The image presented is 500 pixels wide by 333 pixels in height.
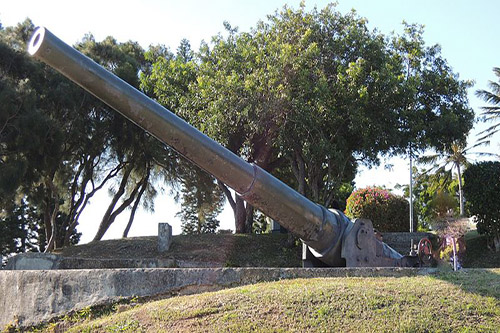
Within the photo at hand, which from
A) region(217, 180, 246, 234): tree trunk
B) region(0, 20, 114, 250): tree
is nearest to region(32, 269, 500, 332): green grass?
region(0, 20, 114, 250): tree

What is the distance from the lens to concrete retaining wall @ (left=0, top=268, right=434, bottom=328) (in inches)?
268

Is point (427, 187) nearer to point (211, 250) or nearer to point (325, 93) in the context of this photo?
point (211, 250)

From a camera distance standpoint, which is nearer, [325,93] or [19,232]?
[325,93]

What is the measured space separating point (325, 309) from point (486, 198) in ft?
49.5

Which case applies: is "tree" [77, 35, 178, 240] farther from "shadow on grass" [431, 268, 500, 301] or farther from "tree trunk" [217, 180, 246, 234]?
"shadow on grass" [431, 268, 500, 301]

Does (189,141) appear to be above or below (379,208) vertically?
below

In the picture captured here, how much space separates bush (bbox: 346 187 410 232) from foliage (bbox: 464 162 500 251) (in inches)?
141

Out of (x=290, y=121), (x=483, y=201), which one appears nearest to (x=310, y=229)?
(x=290, y=121)

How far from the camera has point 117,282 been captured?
6797mm

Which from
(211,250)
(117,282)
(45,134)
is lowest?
(117,282)

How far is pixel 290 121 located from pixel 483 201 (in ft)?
23.3

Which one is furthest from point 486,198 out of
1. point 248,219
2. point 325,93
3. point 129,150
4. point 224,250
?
point 129,150

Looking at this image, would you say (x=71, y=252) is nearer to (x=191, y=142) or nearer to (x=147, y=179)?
(x=147, y=179)

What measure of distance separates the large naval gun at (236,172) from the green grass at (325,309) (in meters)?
1.15
